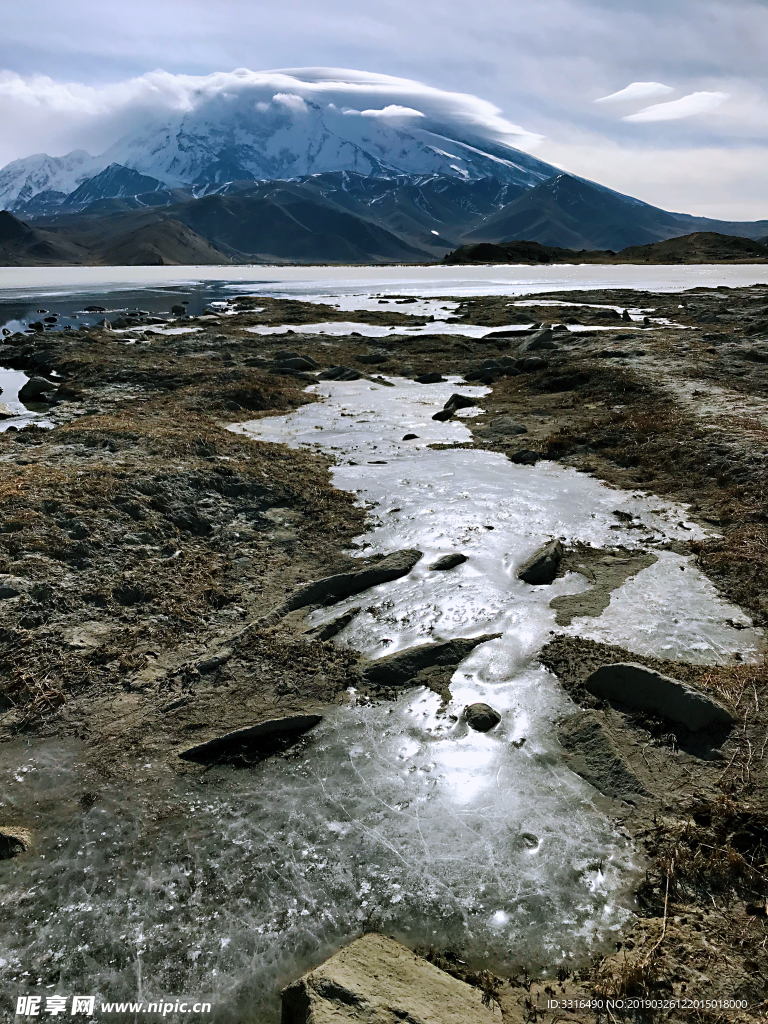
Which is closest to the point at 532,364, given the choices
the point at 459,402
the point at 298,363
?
the point at 459,402

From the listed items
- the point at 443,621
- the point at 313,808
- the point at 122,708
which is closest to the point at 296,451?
the point at 443,621

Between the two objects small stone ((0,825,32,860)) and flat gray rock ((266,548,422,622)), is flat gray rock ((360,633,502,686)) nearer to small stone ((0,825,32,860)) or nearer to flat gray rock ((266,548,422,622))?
flat gray rock ((266,548,422,622))

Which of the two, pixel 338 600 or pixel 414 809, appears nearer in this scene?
pixel 414 809

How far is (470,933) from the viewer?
502cm

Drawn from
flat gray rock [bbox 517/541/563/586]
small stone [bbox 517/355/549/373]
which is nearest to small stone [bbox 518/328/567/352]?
small stone [bbox 517/355/549/373]

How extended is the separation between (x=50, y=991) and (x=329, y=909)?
2.12 meters

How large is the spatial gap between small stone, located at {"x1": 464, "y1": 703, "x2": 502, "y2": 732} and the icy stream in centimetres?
14

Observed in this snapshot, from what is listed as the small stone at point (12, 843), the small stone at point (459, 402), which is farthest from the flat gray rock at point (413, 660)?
the small stone at point (459, 402)

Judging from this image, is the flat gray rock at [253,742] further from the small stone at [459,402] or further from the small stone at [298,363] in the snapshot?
the small stone at [298,363]

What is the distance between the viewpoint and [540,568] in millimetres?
10328

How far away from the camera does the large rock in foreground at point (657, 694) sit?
6859 mm

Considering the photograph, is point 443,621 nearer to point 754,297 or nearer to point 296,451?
point 296,451

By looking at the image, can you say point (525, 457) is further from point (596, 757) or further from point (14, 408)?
point (14, 408)

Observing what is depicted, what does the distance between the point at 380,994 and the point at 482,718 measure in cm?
336
